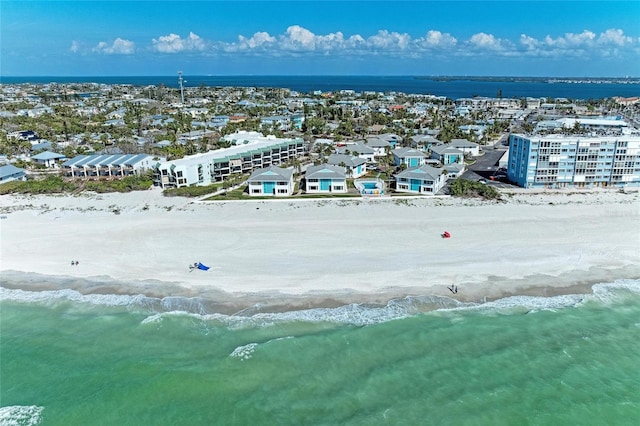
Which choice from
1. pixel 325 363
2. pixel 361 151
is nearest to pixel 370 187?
pixel 361 151

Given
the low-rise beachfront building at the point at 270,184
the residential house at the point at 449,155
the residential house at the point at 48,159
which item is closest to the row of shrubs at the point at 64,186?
the residential house at the point at 48,159

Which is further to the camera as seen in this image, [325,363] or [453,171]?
[453,171]

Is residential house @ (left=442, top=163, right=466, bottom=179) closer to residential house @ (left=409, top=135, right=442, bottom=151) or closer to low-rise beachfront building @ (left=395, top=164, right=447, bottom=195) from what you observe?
low-rise beachfront building @ (left=395, top=164, right=447, bottom=195)

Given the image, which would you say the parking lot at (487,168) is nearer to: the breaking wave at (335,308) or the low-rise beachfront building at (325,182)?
the low-rise beachfront building at (325,182)

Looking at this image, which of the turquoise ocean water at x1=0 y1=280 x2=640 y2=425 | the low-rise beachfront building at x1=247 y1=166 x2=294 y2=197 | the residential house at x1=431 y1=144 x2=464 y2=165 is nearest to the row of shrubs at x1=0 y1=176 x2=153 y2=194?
the low-rise beachfront building at x1=247 y1=166 x2=294 y2=197

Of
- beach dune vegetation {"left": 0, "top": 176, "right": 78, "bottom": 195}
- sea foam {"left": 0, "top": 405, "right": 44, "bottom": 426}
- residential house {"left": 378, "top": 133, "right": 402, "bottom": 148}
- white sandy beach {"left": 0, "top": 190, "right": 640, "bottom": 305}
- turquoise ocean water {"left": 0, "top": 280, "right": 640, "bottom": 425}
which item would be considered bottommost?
sea foam {"left": 0, "top": 405, "right": 44, "bottom": 426}

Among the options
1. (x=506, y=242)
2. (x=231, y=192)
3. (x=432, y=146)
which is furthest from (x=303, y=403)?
(x=432, y=146)

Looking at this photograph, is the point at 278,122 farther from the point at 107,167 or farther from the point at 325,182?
the point at 325,182
